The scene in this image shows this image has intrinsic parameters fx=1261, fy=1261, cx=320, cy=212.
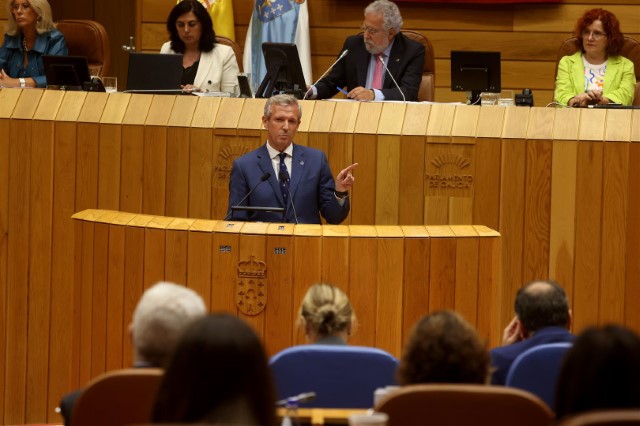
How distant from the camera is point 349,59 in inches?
308

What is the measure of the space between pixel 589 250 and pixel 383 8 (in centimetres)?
211

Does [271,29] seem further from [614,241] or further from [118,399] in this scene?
[118,399]

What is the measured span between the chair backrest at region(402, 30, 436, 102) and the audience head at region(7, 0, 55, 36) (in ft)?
7.71

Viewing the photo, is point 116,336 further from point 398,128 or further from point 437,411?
point 437,411

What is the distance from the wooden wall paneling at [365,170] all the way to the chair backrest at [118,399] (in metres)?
3.64

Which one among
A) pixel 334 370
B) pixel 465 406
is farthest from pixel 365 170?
pixel 465 406

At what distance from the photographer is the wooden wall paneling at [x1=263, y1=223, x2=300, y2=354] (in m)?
5.14

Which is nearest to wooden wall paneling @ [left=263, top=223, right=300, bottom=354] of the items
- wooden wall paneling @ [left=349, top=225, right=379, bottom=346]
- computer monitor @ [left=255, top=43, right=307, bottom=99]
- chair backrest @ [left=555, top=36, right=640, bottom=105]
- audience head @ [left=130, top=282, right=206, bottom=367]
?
wooden wall paneling @ [left=349, top=225, right=379, bottom=346]

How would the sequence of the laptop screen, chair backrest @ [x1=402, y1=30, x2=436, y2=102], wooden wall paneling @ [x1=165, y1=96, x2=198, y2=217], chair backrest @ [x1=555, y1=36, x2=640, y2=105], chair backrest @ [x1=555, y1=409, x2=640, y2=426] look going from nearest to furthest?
chair backrest @ [x1=555, y1=409, x2=640, y2=426], wooden wall paneling @ [x1=165, y1=96, x2=198, y2=217], the laptop screen, chair backrest @ [x1=402, y1=30, x2=436, y2=102], chair backrest @ [x1=555, y1=36, x2=640, y2=105]

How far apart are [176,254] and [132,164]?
1.66m

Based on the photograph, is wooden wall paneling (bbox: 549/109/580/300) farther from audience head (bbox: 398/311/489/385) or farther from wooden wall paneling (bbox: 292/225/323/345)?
audience head (bbox: 398/311/489/385)

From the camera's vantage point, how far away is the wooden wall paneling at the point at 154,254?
529cm

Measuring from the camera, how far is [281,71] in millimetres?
7191

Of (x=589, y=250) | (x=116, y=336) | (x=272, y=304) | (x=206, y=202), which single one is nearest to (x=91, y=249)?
(x=116, y=336)
